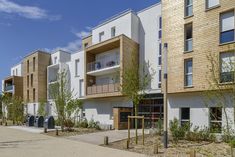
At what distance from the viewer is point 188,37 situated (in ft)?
71.8

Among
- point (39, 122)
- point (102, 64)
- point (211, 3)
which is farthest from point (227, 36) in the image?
point (39, 122)

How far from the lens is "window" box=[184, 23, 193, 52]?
2114 cm

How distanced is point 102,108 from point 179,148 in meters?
18.1

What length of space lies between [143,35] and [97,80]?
8.12 m

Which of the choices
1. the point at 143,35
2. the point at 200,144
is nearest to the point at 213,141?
the point at 200,144

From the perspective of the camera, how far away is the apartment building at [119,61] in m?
27.3

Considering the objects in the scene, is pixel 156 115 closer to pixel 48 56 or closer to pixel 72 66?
pixel 72 66

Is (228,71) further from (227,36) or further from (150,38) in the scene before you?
(150,38)

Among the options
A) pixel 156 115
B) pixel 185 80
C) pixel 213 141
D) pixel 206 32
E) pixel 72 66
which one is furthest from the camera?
pixel 72 66

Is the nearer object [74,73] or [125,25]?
[125,25]

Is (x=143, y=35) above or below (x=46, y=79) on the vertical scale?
above

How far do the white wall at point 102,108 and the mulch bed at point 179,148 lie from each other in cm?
1173

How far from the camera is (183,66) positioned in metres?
21.2

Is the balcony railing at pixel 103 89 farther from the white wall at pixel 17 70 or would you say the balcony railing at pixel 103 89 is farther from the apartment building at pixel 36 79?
the white wall at pixel 17 70
